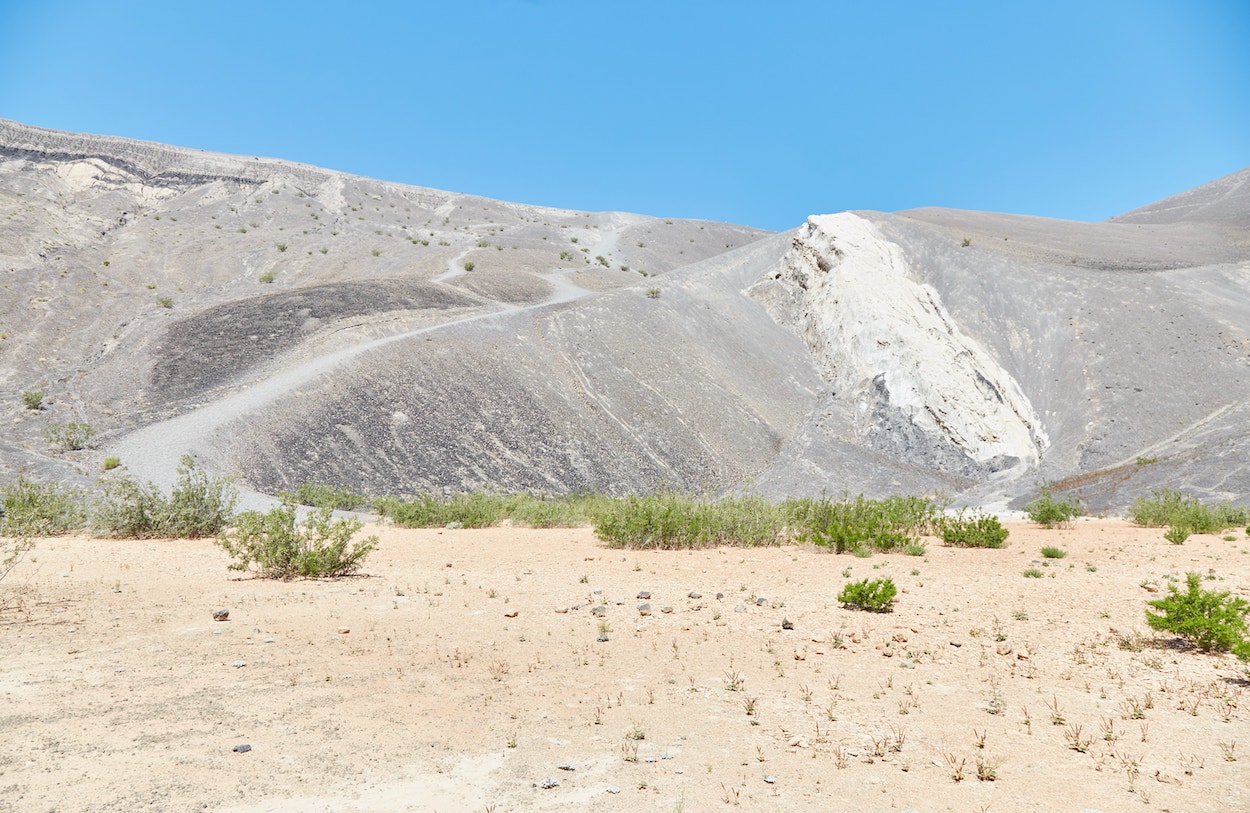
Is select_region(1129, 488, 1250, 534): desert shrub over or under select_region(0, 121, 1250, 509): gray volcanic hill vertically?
under

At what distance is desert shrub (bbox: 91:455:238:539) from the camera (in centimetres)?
1265

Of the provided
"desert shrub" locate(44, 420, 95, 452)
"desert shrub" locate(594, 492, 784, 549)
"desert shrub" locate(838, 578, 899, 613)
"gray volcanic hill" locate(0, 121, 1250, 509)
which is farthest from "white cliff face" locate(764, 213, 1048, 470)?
"desert shrub" locate(44, 420, 95, 452)

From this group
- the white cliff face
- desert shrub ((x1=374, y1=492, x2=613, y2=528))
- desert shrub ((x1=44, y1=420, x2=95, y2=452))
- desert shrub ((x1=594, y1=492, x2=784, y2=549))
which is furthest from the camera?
the white cliff face

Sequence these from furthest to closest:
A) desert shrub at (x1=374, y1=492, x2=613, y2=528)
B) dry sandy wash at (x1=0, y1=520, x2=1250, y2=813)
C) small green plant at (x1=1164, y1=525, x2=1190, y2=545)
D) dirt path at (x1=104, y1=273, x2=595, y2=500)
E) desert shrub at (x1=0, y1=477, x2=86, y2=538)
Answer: dirt path at (x1=104, y1=273, x2=595, y2=500) < desert shrub at (x1=374, y1=492, x2=613, y2=528) < small green plant at (x1=1164, y1=525, x2=1190, y2=545) < desert shrub at (x1=0, y1=477, x2=86, y2=538) < dry sandy wash at (x1=0, y1=520, x2=1250, y2=813)

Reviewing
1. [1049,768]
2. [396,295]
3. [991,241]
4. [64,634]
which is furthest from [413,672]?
[991,241]

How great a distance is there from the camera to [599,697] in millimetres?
5324

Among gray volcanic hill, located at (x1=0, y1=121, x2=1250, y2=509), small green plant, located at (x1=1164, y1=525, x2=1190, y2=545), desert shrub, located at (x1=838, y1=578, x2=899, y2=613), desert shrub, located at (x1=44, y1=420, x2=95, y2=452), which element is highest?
gray volcanic hill, located at (x1=0, y1=121, x2=1250, y2=509)

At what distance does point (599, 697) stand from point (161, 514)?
11.5 metres

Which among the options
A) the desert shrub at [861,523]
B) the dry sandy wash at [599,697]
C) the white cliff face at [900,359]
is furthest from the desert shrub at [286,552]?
the white cliff face at [900,359]

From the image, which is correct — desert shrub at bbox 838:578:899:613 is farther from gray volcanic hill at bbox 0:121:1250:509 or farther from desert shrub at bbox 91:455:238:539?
desert shrub at bbox 91:455:238:539

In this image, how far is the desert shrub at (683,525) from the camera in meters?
12.6

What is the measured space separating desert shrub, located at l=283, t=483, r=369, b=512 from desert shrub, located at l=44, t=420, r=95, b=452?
279 inches

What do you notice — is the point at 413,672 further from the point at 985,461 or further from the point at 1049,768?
the point at 985,461

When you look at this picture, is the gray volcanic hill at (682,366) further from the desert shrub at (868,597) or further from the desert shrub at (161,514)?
the desert shrub at (868,597)
